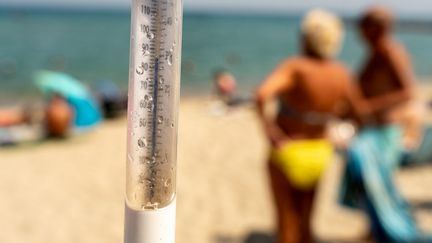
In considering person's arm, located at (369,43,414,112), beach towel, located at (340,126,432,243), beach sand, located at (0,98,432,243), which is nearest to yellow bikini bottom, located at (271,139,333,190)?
beach towel, located at (340,126,432,243)

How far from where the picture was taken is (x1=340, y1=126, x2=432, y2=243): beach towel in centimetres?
352

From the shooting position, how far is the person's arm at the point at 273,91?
9.67 ft

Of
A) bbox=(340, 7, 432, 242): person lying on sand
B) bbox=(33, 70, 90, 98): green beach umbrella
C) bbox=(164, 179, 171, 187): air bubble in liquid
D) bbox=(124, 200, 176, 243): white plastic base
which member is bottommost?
bbox=(33, 70, 90, 98): green beach umbrella

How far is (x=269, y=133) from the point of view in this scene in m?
3.14

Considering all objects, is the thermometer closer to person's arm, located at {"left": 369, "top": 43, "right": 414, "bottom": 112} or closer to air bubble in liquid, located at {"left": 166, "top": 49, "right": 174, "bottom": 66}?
air bubble in liquid, located at {"left": 166, "top": 49, "right": 174, "bottom": 66}

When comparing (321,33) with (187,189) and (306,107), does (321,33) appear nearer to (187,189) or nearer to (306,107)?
(306,107)

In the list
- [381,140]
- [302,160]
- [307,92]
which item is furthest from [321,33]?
[381,140]

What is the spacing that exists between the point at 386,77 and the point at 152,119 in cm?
341

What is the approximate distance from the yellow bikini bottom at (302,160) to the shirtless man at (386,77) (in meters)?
0.95

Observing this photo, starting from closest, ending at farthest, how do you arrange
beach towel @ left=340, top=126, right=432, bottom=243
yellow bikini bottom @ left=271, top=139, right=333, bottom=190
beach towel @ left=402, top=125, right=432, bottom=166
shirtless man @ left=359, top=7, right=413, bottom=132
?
yellow bikini bottom @ left=271, top=139, right=333, bottom=190, beach towel @ left=340, top=126, right=432, bottom=243, shirtless man @ left=359, top=7, right=413, bottom=132, beach towel @ left=402, top=125, right=432, bottom=166

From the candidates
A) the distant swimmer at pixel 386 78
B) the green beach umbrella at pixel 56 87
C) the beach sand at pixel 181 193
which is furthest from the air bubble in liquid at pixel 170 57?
the green beach umbrella at pixel 56 87

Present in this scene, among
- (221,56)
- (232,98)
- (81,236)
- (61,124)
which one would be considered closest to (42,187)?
(81,236)

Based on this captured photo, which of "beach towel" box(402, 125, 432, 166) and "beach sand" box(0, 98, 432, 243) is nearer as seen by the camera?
"beach sand" box(0, 98, 432, 243)

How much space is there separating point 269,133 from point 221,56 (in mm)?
29991
